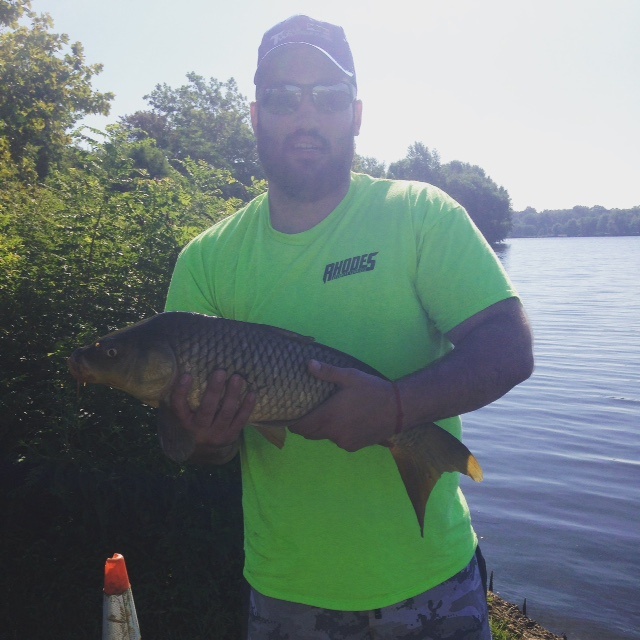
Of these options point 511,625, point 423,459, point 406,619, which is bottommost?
point 511,625

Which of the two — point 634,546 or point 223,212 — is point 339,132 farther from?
point 634,546

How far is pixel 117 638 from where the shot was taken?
327 centimetres

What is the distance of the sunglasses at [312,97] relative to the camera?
284cm

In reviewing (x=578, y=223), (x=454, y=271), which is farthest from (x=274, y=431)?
(x=578, y=223)

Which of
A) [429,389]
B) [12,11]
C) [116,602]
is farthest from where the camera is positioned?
[12,11]

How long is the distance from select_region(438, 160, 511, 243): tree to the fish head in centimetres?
9716

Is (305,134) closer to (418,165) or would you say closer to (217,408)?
(217,408)

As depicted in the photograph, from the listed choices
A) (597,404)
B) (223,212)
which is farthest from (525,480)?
(223,212)

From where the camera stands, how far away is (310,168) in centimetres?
267

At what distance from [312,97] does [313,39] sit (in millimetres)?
248

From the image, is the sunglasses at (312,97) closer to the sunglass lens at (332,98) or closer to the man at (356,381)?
the sunglass lens at (332,98)

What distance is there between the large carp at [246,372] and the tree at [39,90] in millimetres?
23488

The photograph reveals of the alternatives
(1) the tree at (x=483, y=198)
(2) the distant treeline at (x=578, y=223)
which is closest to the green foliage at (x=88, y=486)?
(1) the tree at (x=483, y=198)

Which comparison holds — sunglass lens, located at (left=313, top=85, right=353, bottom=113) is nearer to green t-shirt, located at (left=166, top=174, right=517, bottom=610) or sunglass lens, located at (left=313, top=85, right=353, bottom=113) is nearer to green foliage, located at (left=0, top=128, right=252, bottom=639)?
green t-shirt, located at (left=166, top=174, right=517, bottom=610)
